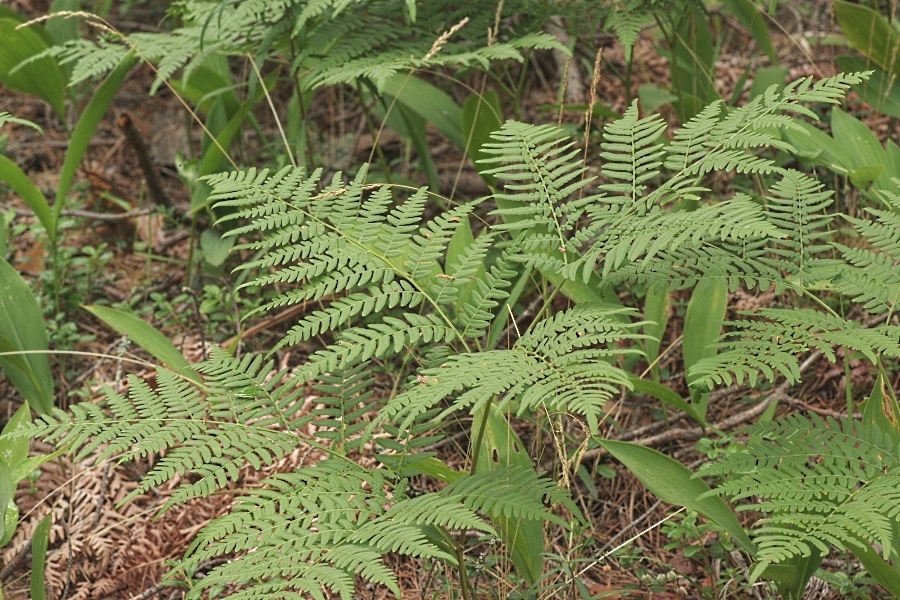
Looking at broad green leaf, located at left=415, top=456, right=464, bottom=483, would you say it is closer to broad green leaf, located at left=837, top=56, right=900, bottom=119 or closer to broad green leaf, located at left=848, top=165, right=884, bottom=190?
broad green leaf, located at left=848, top=165, right=884, bottom=190

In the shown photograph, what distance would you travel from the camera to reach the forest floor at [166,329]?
1.94 metres

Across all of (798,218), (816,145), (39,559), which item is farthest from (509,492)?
(816,145)

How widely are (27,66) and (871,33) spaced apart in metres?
2.59

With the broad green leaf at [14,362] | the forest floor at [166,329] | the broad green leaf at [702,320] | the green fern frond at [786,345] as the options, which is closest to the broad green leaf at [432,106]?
the forest floor at [166,329]

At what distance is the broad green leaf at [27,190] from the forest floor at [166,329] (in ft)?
0.75

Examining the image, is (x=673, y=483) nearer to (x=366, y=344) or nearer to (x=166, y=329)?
(x=366, y=344)

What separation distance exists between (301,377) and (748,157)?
0.76 meters

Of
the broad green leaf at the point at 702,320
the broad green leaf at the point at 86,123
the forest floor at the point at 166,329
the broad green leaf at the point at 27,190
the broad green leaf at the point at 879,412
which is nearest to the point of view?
the broad green leaf at the point at 879,412

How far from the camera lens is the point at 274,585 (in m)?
1.19

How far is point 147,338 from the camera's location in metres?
2.24

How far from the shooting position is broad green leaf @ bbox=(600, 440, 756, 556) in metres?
1.63

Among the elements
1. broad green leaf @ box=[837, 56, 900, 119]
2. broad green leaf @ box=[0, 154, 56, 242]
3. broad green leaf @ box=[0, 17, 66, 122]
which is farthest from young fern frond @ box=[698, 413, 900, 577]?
broad green leaf @ box=[0, 17, 66, 122]

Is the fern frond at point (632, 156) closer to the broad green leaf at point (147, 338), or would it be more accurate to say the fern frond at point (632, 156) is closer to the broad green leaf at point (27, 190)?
the broad green leaf at point (147, 338)

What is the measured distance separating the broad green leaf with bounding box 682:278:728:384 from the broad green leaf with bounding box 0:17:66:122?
203 centimetres
